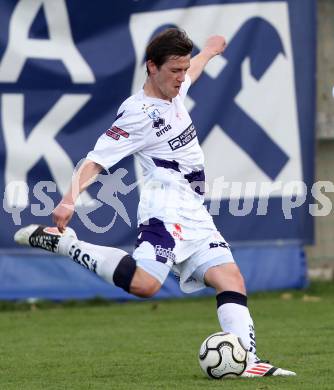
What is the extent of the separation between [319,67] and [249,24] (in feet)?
4.06

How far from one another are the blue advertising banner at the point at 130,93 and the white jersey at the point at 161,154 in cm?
436

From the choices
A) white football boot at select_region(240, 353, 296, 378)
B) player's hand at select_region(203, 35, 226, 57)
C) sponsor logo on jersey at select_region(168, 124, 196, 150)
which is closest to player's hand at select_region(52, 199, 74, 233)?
sponsor logo on jersey at select_region(168, 124, 196, 150)

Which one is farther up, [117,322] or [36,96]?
[36,96]

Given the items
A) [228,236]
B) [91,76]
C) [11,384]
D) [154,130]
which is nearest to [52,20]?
[91,76]

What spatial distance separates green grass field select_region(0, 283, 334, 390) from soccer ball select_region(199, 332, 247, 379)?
7cm

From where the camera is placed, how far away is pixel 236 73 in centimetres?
1170

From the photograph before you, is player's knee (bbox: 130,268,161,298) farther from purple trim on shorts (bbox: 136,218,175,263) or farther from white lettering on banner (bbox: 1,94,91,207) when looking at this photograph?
white lettering on banner (bbox: 1,94,91,207)

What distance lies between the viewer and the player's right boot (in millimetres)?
→ 7051

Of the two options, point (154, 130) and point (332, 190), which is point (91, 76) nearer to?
point (332, 190)

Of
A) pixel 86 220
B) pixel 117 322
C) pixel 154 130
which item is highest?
pixel 154 130

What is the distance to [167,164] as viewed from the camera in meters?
6.69

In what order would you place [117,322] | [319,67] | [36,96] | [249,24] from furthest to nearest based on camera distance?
[319,67], [249,24], [36,96], [117,322]

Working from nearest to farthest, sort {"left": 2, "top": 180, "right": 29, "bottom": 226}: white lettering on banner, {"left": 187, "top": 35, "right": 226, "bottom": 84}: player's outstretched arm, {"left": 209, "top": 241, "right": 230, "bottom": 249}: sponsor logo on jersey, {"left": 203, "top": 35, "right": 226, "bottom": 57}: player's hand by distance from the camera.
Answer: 1. {"left": 209, "top": 241, "right": 230, "bottom": 249}: sponsor logo on jersey
2. {"left": 187, "top": 35, "right": 226, "bottom": 84}: player's outstretched arm
3. {"left": 203, "top": 35, "right": 226, "bottom": 57}: player's hand
4. {"left": 2, "top": 180, "right": 29, "bottom": 226}: white lettering on banner

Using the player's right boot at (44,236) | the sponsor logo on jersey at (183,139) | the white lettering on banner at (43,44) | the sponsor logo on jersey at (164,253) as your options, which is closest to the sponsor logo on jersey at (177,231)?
the sponsor logo on jersey at (164,253)
